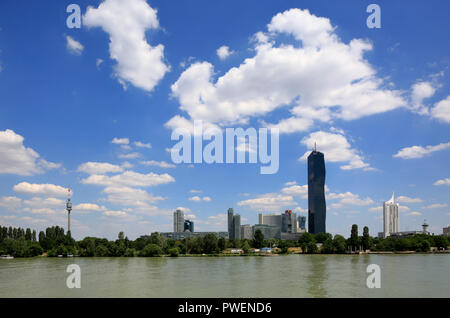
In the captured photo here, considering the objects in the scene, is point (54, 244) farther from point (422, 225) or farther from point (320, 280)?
point (422, 225)

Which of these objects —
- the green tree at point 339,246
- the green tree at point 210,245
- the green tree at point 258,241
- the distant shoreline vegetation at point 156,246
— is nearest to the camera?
the distant shoreline vegetation at point 156,246

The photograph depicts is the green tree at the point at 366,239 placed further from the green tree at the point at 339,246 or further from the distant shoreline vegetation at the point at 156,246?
the green tree at the point at 339,246

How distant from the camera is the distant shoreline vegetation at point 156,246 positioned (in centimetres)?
8200

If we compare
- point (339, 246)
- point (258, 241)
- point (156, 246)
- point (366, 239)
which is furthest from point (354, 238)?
point (156, 246)

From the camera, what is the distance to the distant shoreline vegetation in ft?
269

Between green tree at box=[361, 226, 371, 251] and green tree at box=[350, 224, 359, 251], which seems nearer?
green tree at box=[361, 226, 371, 251]

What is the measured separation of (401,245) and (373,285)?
7730 centimetres

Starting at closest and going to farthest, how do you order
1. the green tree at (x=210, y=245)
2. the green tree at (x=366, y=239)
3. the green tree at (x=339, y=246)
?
1. the green tree at (x=210, y=245)
2. the green tree at (x=339, y=246)
3. the green tree at (x=366, y=239)

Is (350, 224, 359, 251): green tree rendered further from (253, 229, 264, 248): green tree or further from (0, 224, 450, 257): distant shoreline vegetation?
(253, 229, 264, 248): green tree

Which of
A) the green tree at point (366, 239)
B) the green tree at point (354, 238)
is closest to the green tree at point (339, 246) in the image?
the green tree at point (354, 238)

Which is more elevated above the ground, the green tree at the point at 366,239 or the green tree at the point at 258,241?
the green tree at the point at 366,239

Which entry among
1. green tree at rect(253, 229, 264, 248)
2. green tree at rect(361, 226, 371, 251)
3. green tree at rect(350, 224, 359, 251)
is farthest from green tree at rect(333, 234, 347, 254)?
green tree at rect(253, 229, 264, 248)
